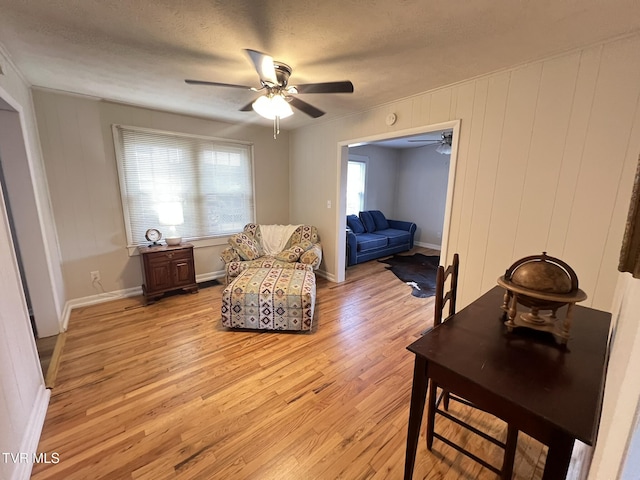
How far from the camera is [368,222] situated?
5789mm

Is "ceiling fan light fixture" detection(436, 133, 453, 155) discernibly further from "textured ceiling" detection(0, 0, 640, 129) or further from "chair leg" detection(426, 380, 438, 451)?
"chair leg" detection(426, 380, 438, 451)

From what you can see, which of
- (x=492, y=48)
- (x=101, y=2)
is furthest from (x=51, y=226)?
(x=492, y=48)

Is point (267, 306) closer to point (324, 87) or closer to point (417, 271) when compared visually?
point (324, 87)

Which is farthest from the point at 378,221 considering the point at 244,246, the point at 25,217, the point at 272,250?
the point at 25,217

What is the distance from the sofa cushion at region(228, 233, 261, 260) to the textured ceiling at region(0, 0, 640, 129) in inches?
72.1

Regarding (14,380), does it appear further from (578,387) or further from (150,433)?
(578,387)

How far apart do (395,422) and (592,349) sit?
1.12 metres

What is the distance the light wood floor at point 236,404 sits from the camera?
142 cm

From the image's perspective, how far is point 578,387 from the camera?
0.89m

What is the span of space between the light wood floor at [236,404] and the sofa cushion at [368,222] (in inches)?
119

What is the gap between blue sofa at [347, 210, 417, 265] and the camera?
4.77 meters

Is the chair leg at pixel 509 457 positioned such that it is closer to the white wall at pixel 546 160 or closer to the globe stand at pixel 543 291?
the globe stand at pixel 543 291

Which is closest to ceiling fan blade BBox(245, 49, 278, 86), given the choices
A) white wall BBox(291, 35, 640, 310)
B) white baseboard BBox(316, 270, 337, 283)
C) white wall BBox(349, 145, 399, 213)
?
white wall BBox(291, 35, 640, 310)

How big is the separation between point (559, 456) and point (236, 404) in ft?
5.54
